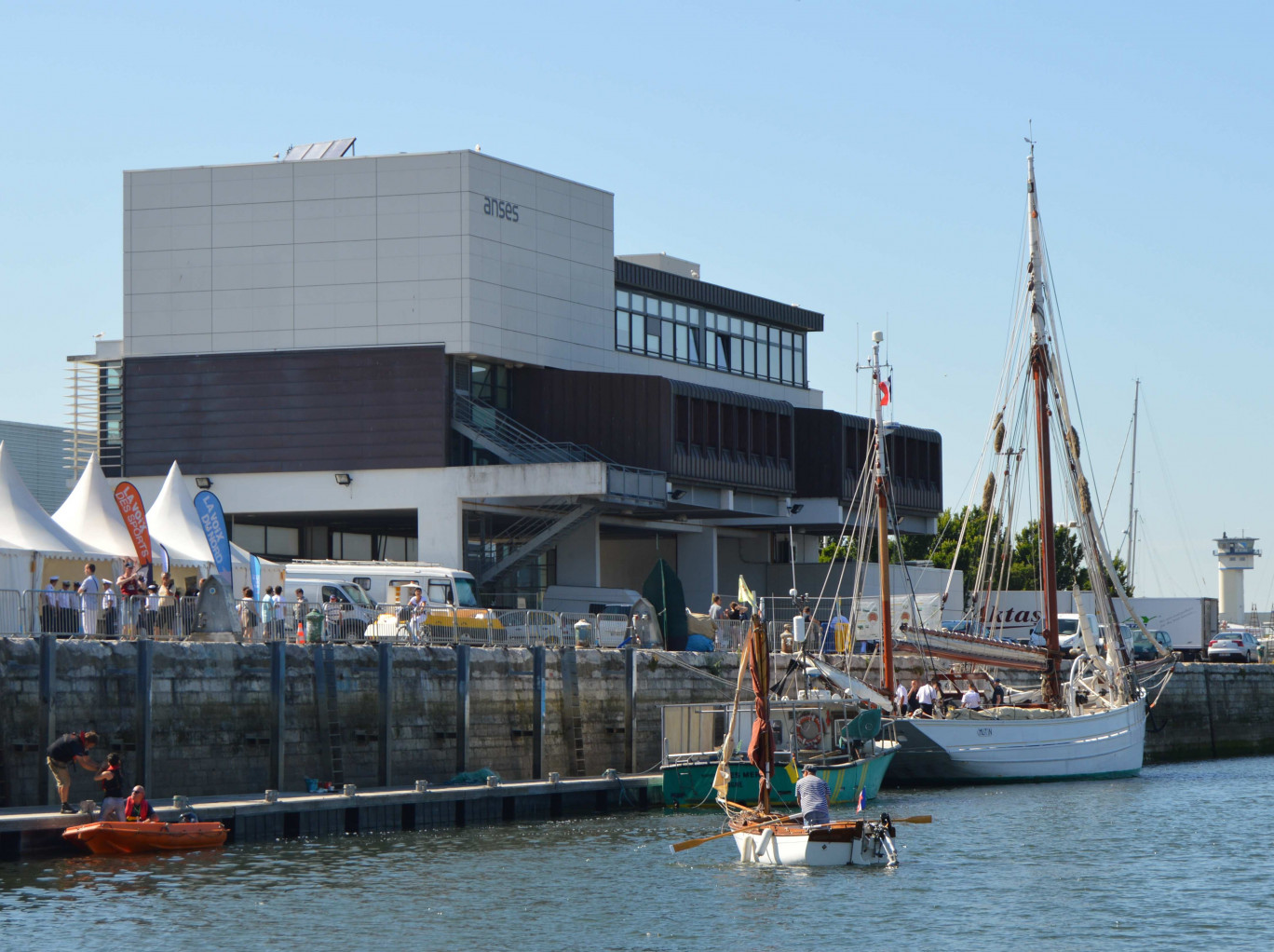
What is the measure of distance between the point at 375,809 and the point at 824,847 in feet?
32.9

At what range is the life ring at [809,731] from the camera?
151ft

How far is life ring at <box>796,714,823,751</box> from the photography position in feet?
151

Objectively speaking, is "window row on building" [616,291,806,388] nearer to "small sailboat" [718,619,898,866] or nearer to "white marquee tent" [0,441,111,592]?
"white marquee tent" [0,441,111,592]

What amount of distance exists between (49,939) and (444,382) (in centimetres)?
4235

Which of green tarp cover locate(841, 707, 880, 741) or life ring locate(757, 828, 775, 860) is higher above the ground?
green tarp cover locate(841, 707, 880, 741)

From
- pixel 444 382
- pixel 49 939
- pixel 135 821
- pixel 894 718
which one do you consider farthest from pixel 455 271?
pixel 49 939

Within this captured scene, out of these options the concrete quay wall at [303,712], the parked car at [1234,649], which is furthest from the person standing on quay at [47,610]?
the parked car at [1234,649]

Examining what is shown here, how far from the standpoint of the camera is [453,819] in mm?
40344

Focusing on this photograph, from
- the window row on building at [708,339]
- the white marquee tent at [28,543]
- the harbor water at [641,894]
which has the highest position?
the window row on building at [708,339]

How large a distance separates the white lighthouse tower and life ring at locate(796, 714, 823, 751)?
Result: 257 ft

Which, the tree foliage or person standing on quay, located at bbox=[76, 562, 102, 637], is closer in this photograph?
person standing on quay, located at bbox=[76, 562, 102, 637]

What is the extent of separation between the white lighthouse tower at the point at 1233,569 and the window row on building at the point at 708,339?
148ft

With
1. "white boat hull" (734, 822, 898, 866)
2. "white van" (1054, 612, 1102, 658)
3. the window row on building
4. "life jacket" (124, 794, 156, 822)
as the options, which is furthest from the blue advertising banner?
the window row on building

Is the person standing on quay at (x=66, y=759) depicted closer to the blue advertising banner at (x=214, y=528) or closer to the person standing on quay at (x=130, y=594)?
the person standing on quay at (x=130, y=594)
